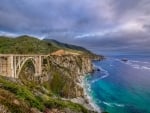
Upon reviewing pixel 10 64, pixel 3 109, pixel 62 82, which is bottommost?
pixel 62 82

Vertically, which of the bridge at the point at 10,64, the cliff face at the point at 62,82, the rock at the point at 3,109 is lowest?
the cliff face at the point at 62,82

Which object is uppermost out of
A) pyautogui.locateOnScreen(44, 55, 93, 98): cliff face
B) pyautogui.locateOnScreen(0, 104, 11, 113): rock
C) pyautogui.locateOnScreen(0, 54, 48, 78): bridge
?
pyautogui.locateOnScreen(0, 54, 48, 78): bridge

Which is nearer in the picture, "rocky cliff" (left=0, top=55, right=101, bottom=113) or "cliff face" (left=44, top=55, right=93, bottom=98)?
"rocky cliff" (left=0, top=55, right=101, bottom=113)

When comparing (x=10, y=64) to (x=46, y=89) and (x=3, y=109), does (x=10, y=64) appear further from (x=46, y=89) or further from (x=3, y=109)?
(x=3, y=109)

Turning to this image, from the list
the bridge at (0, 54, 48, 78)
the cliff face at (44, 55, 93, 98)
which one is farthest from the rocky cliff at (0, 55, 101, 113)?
the bridge at (0, 54, 48, 78)

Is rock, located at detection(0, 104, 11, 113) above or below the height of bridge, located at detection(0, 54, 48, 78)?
below

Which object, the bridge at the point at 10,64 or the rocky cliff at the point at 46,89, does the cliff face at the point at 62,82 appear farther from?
the bridge at the point at 10,64

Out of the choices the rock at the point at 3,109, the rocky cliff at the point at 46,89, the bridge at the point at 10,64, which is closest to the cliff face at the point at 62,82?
the rocky cliff at the point at 46,89

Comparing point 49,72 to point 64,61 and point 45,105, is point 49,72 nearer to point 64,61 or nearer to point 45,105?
point 64,61

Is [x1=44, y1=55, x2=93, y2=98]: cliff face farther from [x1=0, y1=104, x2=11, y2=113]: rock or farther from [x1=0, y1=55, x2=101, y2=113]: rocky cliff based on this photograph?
[x1=0, y1=104, x2=11, y2=113]: rock

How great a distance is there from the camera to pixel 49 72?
250ft

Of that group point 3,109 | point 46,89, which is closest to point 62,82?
point 46,89

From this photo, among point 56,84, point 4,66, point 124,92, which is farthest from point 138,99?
point 4,66

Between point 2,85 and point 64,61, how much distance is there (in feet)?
236
